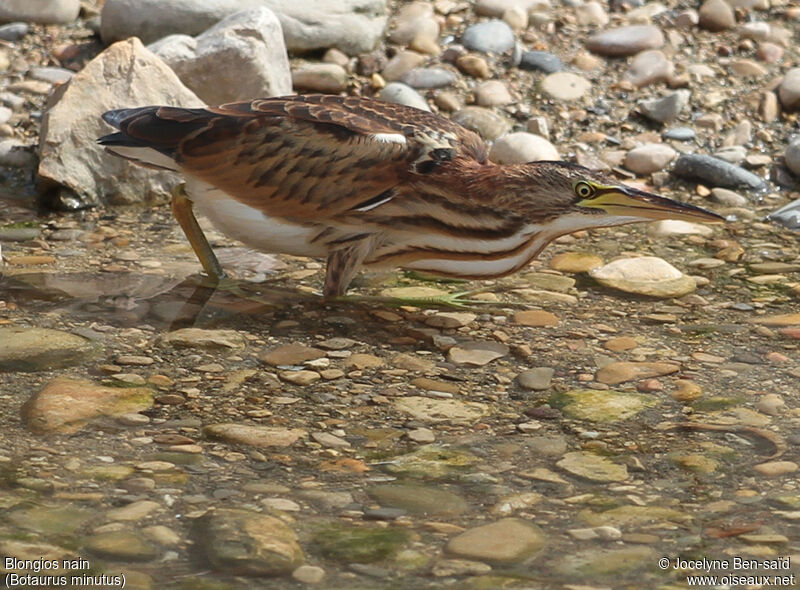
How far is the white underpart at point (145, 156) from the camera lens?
6.66 meters

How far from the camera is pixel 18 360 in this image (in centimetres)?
570

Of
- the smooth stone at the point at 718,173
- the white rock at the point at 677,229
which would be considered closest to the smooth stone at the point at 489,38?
the smooth stone at the point at 718,173

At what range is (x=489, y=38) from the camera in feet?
31.9

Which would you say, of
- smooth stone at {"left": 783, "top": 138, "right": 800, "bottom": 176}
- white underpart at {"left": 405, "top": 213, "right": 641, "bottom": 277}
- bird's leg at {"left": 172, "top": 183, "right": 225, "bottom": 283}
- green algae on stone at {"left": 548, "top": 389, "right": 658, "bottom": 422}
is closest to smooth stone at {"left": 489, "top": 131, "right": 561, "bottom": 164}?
smooth stone at {"left": 783, "top": 138, "right": 800, "bottom": 176}

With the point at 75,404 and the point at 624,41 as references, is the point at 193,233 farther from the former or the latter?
the point at 624,41

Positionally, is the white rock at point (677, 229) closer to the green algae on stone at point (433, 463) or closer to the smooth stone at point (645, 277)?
the smooth stone at point (645, 277)

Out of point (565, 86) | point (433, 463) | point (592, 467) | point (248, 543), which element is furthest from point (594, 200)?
point (565, 86)

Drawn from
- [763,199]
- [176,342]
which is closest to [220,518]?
[176,342]

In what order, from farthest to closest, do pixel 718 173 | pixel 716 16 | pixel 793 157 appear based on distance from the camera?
pixel 716 16 < pixel 793 157 < pixel 718 173

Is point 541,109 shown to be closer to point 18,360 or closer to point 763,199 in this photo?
point 763,199

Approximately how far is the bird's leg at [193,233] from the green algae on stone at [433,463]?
91.9 inches

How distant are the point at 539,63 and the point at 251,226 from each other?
Answer: 374 centimetres

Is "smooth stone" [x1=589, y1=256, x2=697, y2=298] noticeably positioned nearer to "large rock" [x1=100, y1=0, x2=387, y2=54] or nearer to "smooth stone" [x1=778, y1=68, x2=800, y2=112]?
"smooth stone" [x1=778, y1=68, x2=800, y2=112]

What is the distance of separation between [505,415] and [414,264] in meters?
1.41
